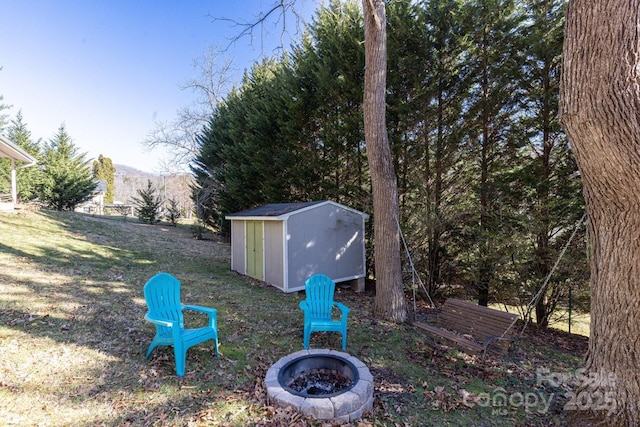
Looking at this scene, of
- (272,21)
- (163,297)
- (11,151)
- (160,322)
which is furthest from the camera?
(11,151)

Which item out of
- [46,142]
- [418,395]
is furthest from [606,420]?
[46,142]

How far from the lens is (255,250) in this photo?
7.91 metres

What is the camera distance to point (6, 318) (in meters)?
3.73

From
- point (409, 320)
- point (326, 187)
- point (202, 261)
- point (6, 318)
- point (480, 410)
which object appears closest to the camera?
point (480, 410)

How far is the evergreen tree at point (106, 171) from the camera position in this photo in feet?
104

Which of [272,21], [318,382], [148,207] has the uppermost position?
[272,21]

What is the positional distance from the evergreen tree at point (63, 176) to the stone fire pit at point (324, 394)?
19749 millimetres

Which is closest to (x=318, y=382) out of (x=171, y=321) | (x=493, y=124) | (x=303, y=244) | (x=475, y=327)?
(x=171, y=321)

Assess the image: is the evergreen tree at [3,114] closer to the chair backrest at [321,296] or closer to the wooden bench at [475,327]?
the chair backrest at [321,296]

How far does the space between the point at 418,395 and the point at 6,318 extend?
Answer: 5.03 meters

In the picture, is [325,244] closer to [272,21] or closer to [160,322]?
[160,322]

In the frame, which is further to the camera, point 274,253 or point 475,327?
point 274,253

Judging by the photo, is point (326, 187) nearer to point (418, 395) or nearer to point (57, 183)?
point (418, 395)

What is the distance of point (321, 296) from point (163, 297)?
204cm
